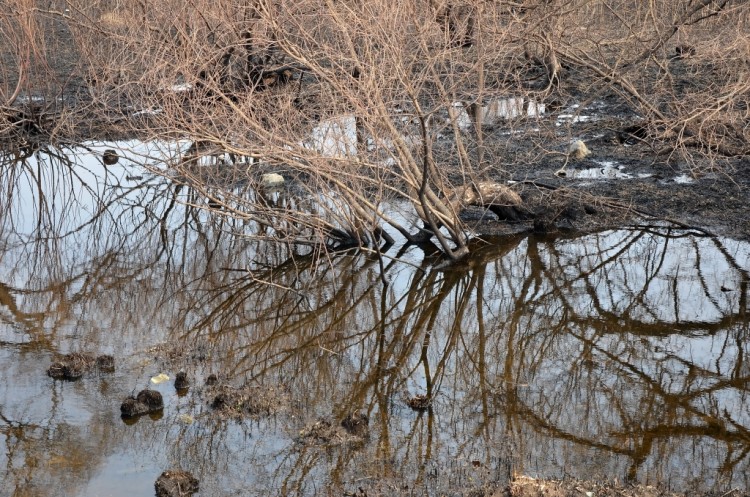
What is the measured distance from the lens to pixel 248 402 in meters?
6.04

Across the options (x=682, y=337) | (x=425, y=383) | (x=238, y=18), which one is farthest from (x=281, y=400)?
(x=238, y=18)

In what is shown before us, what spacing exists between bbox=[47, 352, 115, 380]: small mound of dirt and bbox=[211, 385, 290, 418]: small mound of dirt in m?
0.93

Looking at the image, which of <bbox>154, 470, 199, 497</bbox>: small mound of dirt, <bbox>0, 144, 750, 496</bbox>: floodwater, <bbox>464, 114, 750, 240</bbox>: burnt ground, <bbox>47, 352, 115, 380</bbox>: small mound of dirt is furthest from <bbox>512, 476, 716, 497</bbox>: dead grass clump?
<bbox>464, 114, 750, 240</bbox>: burnt ground

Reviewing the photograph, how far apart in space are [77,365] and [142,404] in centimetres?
86

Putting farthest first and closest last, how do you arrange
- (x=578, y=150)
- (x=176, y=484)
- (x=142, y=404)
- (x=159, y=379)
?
(x=578, y=150) → (x=159, y=379) → (x=142, y=404) → (x=176, y=484)

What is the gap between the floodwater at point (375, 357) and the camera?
5320mm

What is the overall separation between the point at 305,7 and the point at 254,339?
3847 mm

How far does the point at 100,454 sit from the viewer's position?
5434 millimetres

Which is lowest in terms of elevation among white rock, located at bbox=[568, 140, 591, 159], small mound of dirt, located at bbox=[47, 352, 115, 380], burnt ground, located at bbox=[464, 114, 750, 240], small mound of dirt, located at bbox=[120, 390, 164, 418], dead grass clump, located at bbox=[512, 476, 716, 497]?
dead grass clump, located at bbox=[512, 476, 716, 497]

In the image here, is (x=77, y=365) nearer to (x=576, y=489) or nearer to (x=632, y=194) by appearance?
(x=576, y=489)

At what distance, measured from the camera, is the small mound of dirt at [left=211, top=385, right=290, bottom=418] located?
5934 mm

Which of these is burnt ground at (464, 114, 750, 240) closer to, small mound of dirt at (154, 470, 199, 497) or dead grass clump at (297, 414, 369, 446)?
dead grass clump at (297, 414, 369, 446)

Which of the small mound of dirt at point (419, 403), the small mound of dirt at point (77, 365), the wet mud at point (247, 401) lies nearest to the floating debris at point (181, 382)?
the wet mud at point (247, 401)

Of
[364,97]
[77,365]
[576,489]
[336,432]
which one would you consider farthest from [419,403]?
[364,97]
